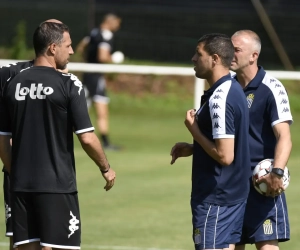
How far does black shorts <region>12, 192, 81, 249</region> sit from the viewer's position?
19.7 ft

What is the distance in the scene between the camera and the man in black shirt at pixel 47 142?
5.94 m

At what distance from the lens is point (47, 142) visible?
5973mm

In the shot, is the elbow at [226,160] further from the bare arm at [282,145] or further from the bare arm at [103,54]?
the bare arm at [103,54]

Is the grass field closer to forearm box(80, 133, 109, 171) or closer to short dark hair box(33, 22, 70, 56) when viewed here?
forearm box(80, 133, 109, 171)

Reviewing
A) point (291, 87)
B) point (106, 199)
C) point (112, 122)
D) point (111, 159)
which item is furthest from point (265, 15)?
point (106, 199)

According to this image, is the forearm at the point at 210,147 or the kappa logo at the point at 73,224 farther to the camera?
the kappa logo at the point at 73,224

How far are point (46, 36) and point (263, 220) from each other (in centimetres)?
223

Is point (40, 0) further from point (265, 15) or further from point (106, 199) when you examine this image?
point (106, 199)

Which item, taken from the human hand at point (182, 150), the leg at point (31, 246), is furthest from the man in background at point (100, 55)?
the leg at point (31, 246)

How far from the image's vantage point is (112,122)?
774 inches

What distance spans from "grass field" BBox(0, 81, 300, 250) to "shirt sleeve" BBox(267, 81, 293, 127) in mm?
2488

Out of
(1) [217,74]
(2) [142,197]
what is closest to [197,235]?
(1) [217,74]

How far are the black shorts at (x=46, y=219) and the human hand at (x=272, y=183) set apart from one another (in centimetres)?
145

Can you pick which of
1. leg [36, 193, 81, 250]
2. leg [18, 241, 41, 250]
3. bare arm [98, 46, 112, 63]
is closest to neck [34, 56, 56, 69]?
leg [36, 193, 81, 250]
